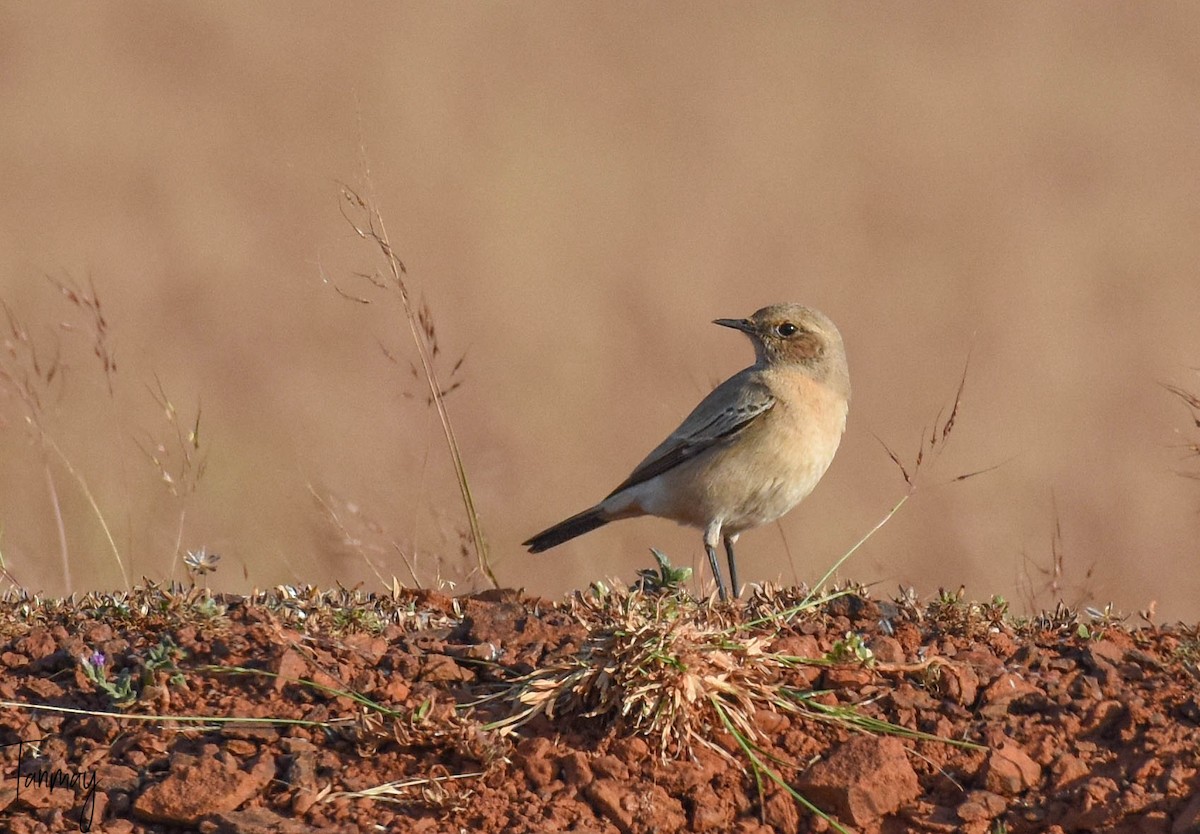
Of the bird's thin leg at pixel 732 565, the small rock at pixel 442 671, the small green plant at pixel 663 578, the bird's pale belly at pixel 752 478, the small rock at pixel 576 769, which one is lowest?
the small rock at pixel 576 769

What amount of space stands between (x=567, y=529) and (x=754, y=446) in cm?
125

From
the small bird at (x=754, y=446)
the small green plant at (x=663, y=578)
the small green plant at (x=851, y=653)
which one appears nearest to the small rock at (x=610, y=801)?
the small green plant at (x=851, y=653)

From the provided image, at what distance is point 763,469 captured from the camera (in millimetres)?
7676

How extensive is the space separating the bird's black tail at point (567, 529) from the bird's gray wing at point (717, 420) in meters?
0.34

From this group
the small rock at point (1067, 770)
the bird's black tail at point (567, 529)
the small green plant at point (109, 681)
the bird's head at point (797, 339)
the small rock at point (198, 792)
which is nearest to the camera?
the small rock at point (198, 792)

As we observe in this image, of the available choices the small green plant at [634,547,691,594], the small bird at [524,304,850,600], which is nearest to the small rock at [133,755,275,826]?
the small green plant at [634,547,691,594]

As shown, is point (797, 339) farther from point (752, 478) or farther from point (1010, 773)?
point (1010, 773)

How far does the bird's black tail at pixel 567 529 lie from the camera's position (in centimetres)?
835

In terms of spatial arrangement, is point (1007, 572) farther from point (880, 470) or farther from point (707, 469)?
point (707, 469)

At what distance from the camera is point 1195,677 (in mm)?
4891

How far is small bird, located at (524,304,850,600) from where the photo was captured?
7.71 metres

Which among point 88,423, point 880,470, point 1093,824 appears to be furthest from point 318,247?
point 1093,824

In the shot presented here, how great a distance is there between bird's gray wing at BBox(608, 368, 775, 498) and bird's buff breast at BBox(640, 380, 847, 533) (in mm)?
55

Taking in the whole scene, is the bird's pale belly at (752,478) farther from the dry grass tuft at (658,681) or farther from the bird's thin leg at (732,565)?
the dry grass tuft at (658,681)
